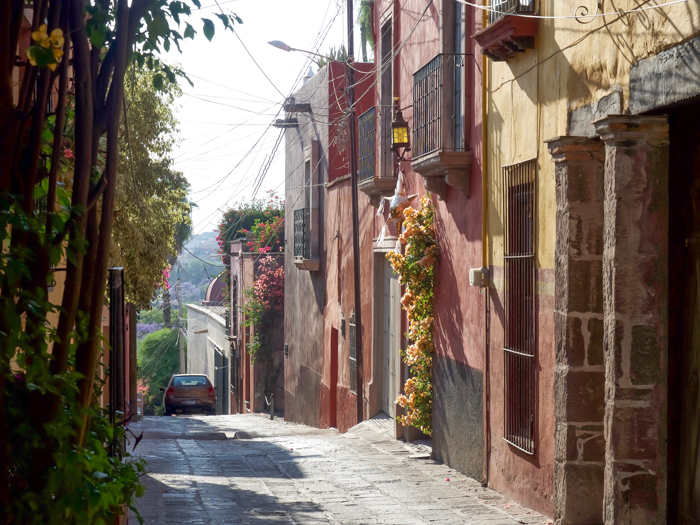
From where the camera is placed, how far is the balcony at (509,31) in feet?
22.7

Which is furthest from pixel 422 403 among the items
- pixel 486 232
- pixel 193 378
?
pixel 193 378

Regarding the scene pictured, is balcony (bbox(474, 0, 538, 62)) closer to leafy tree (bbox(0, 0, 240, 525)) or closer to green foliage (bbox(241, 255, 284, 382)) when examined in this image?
leafy tree (bbox(0, 0, 240, 525))

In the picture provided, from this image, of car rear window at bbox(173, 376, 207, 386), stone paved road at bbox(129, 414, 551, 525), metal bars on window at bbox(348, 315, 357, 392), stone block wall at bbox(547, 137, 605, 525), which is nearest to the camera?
stone block wall at bbox(547, 137, 605, 525)

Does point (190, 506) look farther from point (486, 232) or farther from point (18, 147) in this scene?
point (18, 147)

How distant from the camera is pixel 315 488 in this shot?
807 centimetres

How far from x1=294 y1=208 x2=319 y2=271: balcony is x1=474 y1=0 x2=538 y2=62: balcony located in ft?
38.9

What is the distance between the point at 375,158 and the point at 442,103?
3677 mm

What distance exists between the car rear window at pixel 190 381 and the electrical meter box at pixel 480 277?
21.0 meters

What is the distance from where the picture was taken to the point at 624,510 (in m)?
4.95

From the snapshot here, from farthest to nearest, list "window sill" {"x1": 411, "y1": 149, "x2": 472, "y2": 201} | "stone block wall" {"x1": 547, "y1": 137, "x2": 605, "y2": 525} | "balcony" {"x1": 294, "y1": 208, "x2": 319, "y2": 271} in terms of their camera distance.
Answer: "balcony" {"x1": 294, "y1": 208, "x2": 319, "y2": 271}, "window sill" {"x1": 411, "y1": 149, "x2": 472, "y2": 201}, "stone block wall" {"x1": 547, "y1": 137, "x2": 605, "y2": 525}

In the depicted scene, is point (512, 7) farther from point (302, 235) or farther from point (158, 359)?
point (158, 359)

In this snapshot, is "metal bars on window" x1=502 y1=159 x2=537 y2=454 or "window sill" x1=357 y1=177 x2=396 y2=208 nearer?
"metal bars on window" x1=502 y1=159 x2=537 y2=454

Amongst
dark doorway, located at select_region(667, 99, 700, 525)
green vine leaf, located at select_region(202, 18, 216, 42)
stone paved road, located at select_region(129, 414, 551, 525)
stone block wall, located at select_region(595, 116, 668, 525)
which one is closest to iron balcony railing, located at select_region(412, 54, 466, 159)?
stone paved road, located at select_region(129, 414, 551, 525)

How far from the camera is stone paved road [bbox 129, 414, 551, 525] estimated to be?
21.9ft
